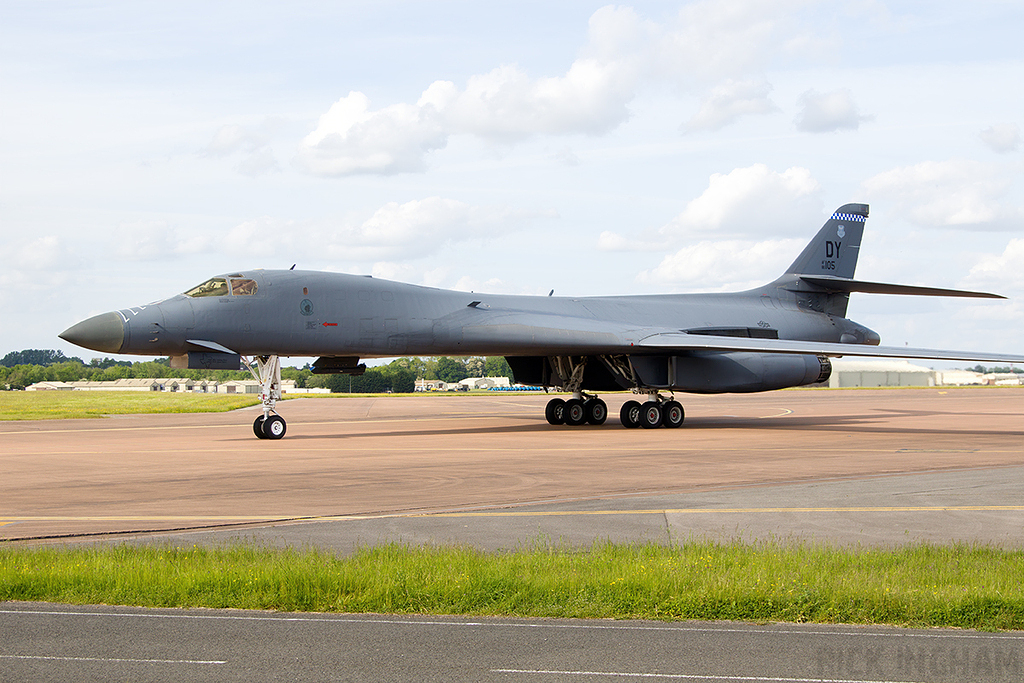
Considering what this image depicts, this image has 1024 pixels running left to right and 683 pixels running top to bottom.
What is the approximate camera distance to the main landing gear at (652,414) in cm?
2606

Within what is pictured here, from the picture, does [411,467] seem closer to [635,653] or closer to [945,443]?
[635,653]

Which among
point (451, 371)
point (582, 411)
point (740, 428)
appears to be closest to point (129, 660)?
point (740, 428)

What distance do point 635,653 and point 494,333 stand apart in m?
19.1

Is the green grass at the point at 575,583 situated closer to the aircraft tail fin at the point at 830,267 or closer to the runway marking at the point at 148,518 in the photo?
the runway marking at the point at 148,518

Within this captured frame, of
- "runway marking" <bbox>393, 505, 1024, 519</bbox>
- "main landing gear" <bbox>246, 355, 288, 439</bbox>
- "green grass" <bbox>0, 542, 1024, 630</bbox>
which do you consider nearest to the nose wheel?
A: "main landing gear" <bbox>246, 355, 288, 439</bbox>

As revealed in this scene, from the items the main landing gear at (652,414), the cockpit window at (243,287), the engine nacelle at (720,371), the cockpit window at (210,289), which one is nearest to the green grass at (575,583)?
the cockpit window at (210,289)

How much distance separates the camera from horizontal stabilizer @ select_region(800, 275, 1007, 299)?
28000 mm

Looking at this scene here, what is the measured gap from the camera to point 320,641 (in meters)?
5.77

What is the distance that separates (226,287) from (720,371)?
1290 cm

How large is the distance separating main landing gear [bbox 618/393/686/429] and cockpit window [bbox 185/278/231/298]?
1054 centimetres

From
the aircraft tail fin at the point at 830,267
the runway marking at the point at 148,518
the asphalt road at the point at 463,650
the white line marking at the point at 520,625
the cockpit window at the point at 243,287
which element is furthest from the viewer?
the aircraft tail fin at the point at 830,267

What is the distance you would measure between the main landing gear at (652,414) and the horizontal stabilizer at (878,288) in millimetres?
8380

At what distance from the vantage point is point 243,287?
2172 centimetres

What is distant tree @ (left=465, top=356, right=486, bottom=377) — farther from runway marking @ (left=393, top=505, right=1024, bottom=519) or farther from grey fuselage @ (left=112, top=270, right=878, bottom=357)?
runway marking @ (left=393, top=505, right=1024, bottom=519)
